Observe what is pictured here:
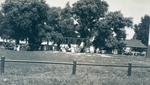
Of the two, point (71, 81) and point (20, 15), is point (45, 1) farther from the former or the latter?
point (71, 81)

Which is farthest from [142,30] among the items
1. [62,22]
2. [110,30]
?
[62,22]

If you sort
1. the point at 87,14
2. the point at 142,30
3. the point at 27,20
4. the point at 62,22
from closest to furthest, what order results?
the point at 27,20 < the point at 62,22 < the point at 87,14 < the point at 142,30

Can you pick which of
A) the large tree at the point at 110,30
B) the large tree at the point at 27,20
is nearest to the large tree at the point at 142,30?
the large tree at the point at 110,30

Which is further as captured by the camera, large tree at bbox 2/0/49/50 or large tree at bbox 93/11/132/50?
large tree at bbox 93/11/132/50

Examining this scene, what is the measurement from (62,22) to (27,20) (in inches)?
310

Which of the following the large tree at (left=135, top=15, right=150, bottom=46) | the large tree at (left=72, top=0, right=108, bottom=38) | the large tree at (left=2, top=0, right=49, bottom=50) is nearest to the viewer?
the large tree at (left=2, top=0, right=49, bottom=50)

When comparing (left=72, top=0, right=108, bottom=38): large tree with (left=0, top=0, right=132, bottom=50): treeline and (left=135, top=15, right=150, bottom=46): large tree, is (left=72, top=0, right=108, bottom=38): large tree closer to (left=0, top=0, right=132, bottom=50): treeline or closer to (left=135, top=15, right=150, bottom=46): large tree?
(left=0, top=0, right=132, bottom=50): treeline

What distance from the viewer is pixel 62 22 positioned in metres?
77.8

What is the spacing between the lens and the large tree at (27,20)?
72.8 metres

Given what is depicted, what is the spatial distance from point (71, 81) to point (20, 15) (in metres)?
55.7

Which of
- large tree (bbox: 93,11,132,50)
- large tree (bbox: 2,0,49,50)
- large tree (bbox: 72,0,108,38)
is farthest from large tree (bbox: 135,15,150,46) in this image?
large tree (bbox: 2,0,49,50)

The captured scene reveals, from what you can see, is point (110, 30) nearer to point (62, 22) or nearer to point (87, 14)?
point (87, 14)

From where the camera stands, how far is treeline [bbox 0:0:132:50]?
73625mm

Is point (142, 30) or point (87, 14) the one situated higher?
point (87, 14)
